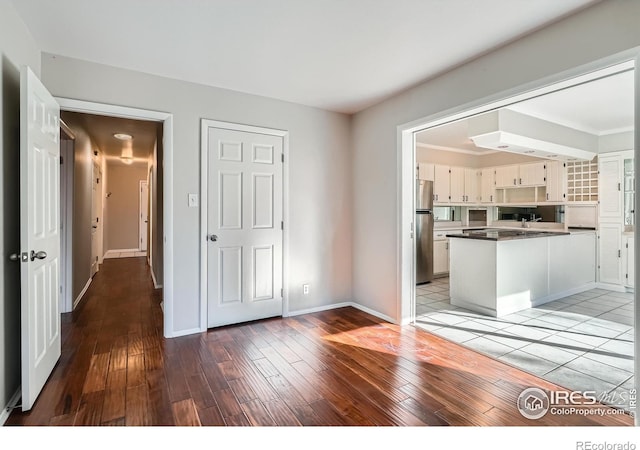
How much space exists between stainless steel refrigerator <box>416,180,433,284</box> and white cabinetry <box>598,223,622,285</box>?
2.59 m

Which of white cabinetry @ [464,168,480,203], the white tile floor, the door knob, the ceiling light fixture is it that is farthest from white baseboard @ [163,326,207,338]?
white cabinetry @ [464,168,480,203]

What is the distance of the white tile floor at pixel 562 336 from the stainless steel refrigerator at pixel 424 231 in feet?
3.10

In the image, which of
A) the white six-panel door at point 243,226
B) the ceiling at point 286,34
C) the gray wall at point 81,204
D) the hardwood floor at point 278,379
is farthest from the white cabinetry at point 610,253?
the gray wall at point 81,204

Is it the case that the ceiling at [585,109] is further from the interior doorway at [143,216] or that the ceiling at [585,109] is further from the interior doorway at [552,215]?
the interior doorway at [143,216]

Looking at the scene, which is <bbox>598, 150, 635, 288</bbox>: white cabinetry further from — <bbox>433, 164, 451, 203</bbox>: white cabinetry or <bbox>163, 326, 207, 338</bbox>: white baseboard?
<bbox>163, 326, 207, 338</bbox>: white baseboard

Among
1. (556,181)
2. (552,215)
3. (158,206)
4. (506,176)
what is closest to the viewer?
(158,206)

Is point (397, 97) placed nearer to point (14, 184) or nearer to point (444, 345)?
point (444, 345)

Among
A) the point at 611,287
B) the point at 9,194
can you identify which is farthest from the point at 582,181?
the point at 9,194

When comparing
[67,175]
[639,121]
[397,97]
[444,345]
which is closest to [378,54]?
[397,97]

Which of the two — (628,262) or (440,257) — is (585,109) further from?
(440,257)

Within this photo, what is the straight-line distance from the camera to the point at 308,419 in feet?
6.09

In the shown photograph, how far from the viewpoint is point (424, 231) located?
5.61 meters

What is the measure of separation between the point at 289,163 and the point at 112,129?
3.01 m

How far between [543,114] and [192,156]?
457 cm
